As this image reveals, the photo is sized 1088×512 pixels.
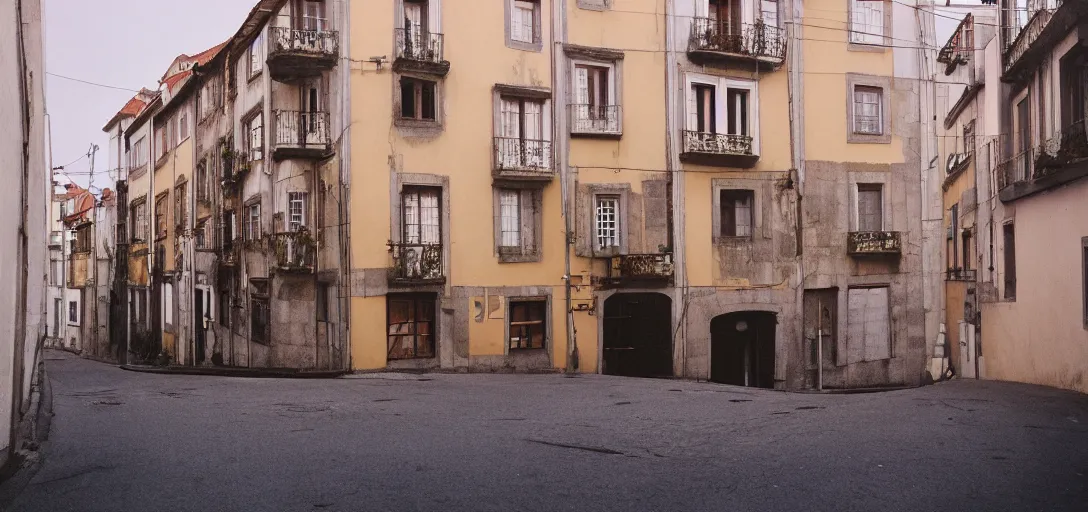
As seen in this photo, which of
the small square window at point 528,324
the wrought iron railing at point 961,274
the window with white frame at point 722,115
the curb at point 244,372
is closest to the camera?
the curb at point 244,372

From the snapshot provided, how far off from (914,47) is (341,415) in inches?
712

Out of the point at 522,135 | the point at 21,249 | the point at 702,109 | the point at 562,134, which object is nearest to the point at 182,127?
the point at 522,135

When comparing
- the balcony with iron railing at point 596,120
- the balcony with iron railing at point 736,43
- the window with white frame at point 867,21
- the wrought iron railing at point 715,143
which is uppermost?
the window with white frame at point 867,21

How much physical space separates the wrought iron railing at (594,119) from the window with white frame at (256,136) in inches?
284

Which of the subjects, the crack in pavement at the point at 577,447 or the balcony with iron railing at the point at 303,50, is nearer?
the crack in pavement at the point at 577,447

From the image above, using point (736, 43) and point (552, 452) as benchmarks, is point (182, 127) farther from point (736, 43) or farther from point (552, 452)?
point (552, 452)

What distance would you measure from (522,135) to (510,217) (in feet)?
6.43

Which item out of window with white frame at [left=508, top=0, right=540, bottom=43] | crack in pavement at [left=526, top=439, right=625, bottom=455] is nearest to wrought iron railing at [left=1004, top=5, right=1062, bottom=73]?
window with white frame at [left=508, top=0, right=540, bottom=43]

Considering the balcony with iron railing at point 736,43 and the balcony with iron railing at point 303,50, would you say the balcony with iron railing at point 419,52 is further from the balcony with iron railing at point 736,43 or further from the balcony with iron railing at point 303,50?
the balcony with iron railing at point 736,43

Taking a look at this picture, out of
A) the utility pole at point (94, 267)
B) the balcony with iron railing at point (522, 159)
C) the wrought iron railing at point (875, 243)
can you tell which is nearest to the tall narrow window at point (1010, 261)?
the wrought iron railing at point (875, 243)

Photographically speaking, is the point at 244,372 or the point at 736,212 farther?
the point at 736,212

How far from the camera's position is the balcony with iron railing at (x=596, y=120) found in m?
A: 21.8

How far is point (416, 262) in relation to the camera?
20281 mm

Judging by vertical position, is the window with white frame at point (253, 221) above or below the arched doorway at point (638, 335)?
above
